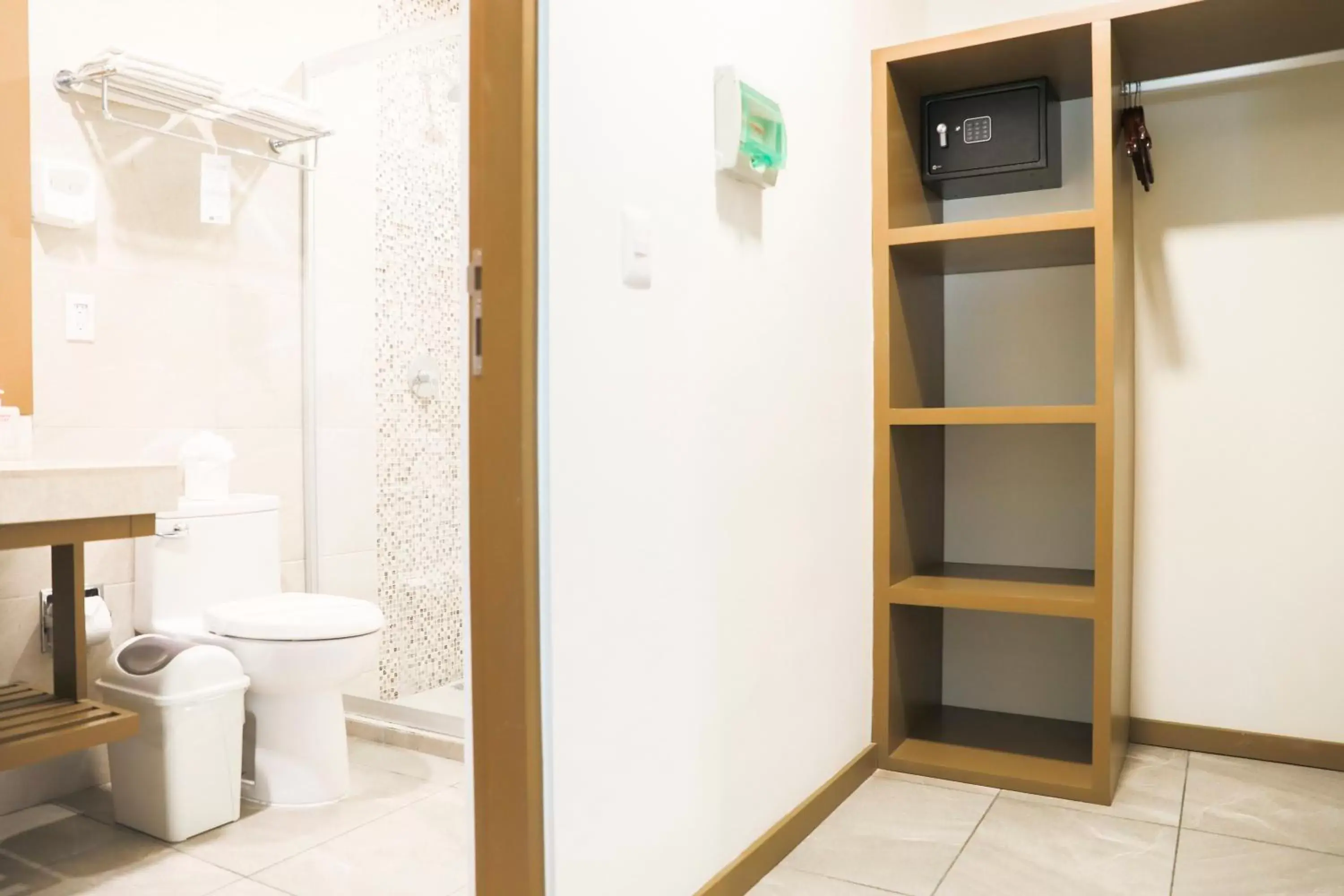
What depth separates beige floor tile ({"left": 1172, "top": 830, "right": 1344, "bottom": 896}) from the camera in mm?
1710

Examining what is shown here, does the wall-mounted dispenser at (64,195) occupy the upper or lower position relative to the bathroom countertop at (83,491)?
upper

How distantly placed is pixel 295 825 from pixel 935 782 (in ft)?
4.77

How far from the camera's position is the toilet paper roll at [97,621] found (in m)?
2.26

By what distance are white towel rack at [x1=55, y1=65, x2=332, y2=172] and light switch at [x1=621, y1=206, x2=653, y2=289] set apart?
4.94 feet

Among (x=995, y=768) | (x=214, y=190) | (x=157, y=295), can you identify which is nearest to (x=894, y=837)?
(x=995, y=768)

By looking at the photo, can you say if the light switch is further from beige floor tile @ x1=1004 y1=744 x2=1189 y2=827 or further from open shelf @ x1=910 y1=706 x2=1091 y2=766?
open shelf @ x1=910 y1=706 x2=1091 y2=766

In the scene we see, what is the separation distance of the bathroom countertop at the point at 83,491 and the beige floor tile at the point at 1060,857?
1555mm

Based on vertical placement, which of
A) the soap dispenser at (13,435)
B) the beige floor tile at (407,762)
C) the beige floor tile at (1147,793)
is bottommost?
the beige floor tile at (407,762)

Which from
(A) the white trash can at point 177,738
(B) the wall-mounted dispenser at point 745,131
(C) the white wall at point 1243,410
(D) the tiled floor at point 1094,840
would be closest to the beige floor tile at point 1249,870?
(D) the tiled floor at point 1094,840

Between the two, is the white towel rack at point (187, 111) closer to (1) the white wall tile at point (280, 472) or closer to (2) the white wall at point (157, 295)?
(2) the white wall at point (157, 295)

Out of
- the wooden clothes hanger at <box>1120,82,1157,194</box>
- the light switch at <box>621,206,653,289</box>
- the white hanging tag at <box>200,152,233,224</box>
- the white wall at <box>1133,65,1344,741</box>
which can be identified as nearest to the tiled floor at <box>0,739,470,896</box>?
the light switch at <box>621,206,653,289</box>

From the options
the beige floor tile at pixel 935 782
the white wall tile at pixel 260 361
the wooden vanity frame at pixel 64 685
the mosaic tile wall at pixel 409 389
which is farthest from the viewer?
the mosaic tile wall at pixel 409 389

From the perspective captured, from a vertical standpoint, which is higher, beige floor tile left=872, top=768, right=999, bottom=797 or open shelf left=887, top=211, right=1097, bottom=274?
open shelf left=887, top=211, right=1097, bottom=274

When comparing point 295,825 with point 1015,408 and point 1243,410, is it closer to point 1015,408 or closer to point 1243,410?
point 1015,408
